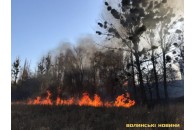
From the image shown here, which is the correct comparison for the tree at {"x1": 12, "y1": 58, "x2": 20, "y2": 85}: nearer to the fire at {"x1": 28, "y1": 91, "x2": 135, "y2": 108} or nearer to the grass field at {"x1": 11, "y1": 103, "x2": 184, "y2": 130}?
the grass field at {"x1": 11, "y1": 103, "x2": 184, "y2": 130}

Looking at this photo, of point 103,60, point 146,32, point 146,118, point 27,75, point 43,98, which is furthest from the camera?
point 43,98

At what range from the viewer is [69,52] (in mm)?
9523

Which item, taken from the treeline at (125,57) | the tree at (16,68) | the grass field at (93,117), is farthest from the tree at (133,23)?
the tree at (16,68)

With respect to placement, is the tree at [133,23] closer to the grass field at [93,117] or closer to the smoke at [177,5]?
the smoke at [177,5]

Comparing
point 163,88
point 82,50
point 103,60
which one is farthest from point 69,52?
point 163,88

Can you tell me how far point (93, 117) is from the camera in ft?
29.2

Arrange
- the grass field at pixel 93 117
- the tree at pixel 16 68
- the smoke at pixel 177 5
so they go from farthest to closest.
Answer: the tree at pixel 16 68, the smoke at pixel 177 5, the grass field at pixel 93 117

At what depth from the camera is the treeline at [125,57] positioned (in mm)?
8836

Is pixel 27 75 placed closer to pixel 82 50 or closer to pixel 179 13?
pixel 82 50

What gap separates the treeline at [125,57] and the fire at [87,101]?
7.9 inches

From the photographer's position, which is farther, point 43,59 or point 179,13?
point 43,59

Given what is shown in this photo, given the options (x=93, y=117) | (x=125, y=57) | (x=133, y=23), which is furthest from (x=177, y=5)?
(x=93, y=117)

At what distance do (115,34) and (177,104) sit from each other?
3.01 metres

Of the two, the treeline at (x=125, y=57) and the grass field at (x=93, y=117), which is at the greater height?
the treeline at (x=125, y=57)
